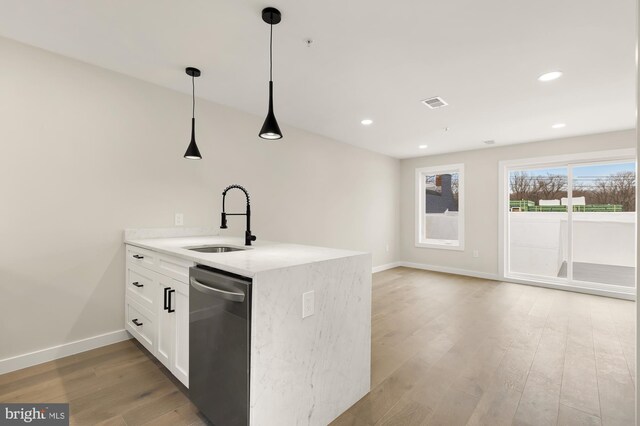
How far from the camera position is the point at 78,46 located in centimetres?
226

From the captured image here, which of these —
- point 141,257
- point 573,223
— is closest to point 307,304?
point 141,257

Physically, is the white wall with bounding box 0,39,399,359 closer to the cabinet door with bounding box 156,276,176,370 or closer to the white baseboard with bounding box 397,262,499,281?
the cabinet door with bounding box 156,276,176,370

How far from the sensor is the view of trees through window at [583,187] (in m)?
4.32

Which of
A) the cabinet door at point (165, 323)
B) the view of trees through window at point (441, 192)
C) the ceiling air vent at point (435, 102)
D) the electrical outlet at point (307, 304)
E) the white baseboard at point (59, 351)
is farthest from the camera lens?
the view of trees through window at point (441, 192)

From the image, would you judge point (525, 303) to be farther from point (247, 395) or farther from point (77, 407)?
point (77, 407)

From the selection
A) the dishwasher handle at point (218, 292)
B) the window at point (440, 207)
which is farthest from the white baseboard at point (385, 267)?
the dishwasher handle at point (218, 292)

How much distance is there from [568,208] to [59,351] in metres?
6.70

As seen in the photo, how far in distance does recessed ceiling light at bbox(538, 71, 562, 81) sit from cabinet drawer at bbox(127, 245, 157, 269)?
11.8ft

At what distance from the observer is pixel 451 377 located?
7.04 feet

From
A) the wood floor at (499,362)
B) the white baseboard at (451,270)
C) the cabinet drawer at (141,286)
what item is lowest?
the wood floor at (499,362)

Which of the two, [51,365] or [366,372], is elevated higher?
[366,372]

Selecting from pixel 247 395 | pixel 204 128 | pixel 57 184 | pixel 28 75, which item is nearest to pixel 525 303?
pixel 247 395

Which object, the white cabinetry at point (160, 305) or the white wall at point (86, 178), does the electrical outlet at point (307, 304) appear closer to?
the white cabinetry at point (160, 305)

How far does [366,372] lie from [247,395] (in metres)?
0.92
